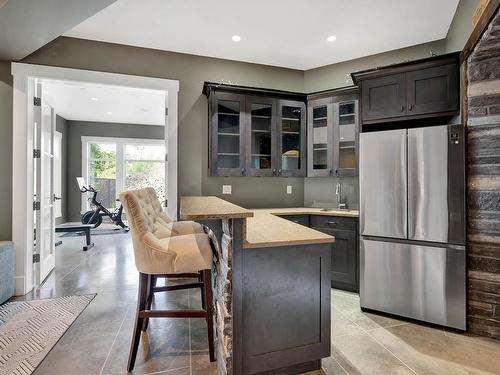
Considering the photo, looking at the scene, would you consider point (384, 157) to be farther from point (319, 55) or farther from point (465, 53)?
point (319, 55)

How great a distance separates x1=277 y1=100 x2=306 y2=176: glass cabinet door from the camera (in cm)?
373

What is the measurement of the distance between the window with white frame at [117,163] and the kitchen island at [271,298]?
277 inches

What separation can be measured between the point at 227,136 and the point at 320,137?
1.21 meters

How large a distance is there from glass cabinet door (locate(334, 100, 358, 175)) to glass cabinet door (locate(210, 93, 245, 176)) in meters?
1.18

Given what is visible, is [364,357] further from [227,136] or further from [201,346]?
[227,136]

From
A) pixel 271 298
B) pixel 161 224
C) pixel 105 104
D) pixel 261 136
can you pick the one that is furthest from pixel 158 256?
pixel 105 104

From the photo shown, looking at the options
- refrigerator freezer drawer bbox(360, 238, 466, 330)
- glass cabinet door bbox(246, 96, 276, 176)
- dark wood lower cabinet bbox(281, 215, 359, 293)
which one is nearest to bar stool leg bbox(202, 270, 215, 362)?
refrigerator freezer drawer bbox(360, 238, 466, 330)

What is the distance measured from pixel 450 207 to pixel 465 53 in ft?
4.17

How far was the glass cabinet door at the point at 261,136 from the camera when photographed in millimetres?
3584

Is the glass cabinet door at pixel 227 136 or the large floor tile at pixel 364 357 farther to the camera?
the glass cabinet door at pixel 227 136

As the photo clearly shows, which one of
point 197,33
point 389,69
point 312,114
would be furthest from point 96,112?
point 389,69

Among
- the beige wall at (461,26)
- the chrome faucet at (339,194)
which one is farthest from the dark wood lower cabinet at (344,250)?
the beige wall at (461,26)

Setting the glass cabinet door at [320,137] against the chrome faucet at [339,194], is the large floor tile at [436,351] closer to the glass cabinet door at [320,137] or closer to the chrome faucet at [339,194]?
the chrome faucet at [339,194]

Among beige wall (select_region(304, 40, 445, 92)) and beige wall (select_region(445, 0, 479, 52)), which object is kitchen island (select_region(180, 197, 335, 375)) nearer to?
beige wall (select_region(445, 0, 479, 52))
